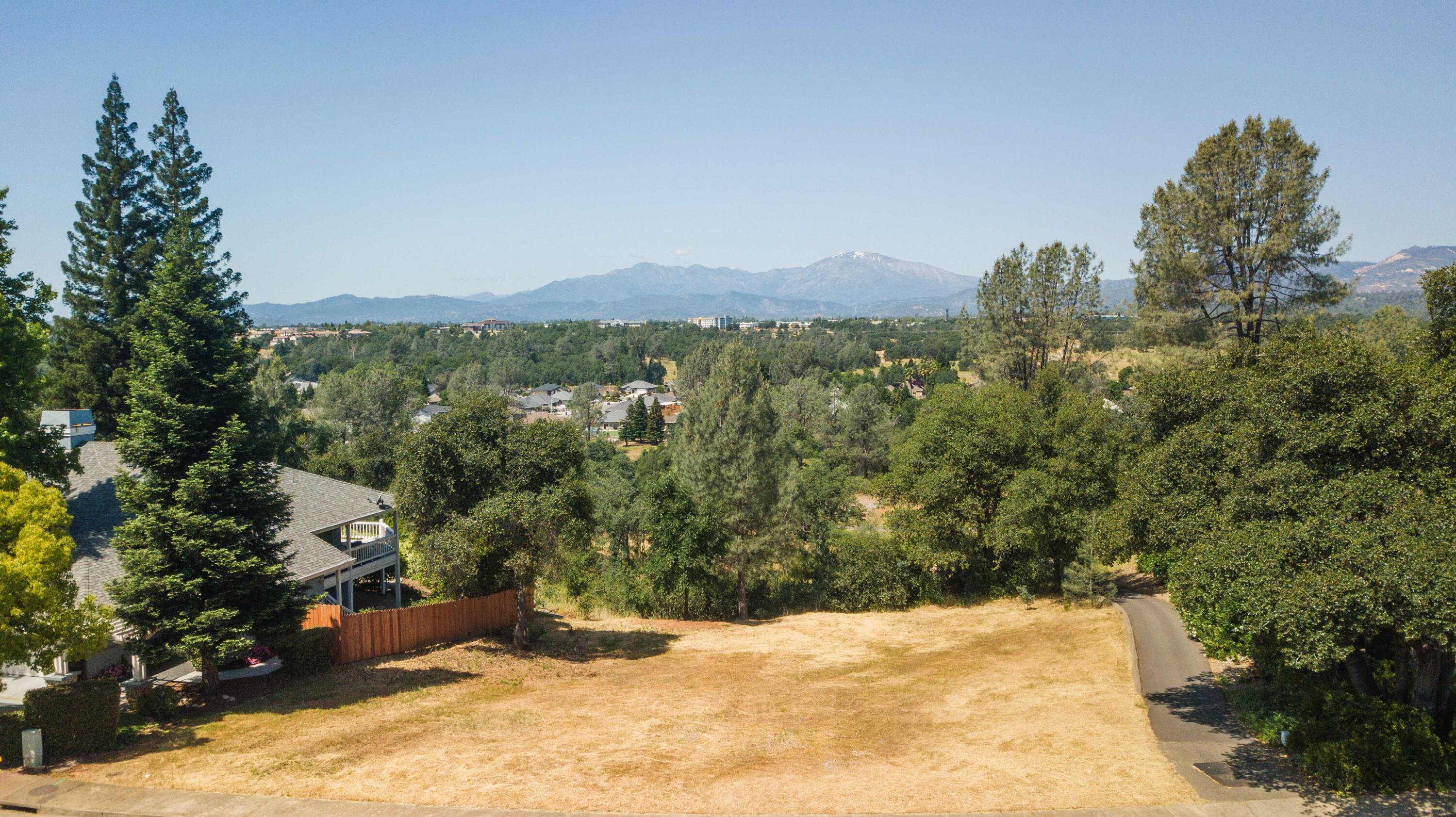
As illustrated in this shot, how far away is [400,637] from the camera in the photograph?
20.9 m

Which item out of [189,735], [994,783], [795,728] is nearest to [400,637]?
[189,735]

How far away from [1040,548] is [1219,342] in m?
9.22

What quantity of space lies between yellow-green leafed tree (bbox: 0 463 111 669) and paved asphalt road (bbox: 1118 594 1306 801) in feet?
58.5

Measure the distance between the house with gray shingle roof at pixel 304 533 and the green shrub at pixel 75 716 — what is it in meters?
3.42

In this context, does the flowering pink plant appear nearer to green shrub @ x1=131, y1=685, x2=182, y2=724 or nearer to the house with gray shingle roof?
the house with gray shingle roof

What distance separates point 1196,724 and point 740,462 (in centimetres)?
1768

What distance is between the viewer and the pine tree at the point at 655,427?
96625 millimetres

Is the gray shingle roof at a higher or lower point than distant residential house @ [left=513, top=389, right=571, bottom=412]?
higher

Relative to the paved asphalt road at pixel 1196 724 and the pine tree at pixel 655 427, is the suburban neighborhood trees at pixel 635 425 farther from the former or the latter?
the paved asphalt road at pixel 1196 724

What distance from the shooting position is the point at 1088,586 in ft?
88.1

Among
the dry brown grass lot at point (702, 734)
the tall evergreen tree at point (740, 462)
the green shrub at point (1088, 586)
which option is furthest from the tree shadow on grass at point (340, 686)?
the green shrub at point (1088, 586)

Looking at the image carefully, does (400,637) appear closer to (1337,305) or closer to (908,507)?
(908,507)

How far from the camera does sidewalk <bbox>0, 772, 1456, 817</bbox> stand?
1087cm

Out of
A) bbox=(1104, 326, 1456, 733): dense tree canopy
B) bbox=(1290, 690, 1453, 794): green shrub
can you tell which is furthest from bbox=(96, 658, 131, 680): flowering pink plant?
bbox=(1290, 690, 1453, 794): green shrub
